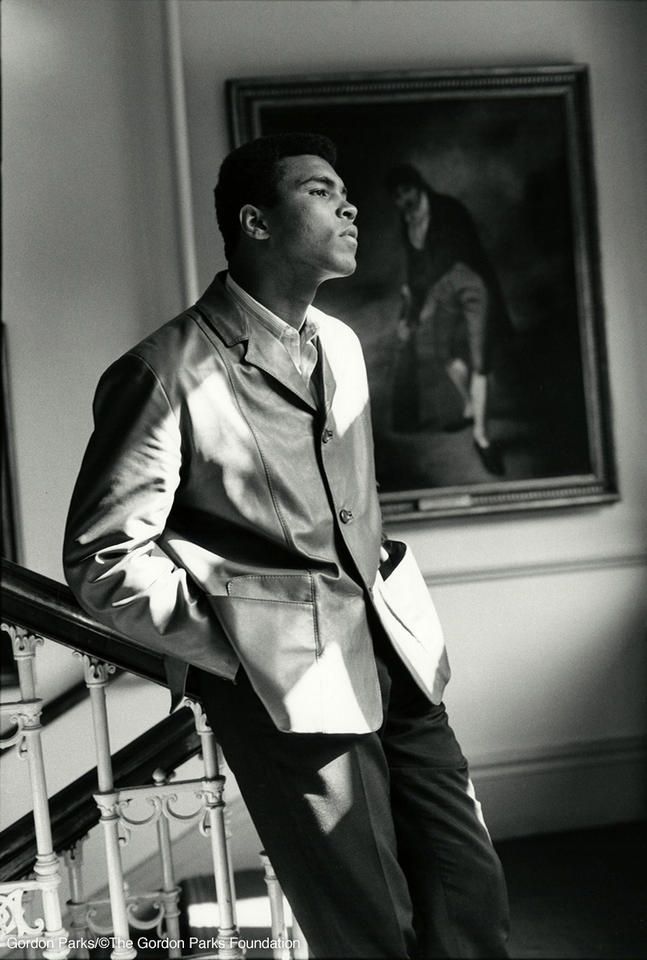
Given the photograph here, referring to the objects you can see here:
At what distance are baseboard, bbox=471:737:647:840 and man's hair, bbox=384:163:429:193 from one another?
7.61 feet

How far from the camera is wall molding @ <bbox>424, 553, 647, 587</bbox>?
4348 mm

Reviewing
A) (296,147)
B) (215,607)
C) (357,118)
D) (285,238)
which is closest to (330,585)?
(215,607)

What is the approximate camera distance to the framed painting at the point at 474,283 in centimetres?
423

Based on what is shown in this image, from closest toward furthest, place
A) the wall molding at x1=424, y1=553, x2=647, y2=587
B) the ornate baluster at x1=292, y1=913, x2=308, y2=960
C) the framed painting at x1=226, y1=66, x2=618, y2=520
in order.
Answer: the ornate baluster at x1=292, y1=913, x2=308, y2=960, the framed painting at x1=226, y1=66, x2=618, y2=520, the wall molding at x1=424, y1=553, x2=647, y2=587

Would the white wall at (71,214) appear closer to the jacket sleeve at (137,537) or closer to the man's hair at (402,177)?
the man's hair at (402,177)

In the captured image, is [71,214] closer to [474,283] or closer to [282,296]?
[474,283]

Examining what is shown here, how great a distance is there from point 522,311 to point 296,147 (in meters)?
2.42

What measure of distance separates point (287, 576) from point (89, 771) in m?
0.62

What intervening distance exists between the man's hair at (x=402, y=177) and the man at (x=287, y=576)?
217 cm

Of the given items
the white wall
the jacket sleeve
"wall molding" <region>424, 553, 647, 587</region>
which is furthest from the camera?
"wall molding" <region>424, 553, 647, 587</region>

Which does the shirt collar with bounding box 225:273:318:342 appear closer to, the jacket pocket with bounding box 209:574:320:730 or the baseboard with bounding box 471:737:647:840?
the jacket pocket with bounding box 209:574:320:730

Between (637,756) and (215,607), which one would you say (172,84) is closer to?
(215,607)

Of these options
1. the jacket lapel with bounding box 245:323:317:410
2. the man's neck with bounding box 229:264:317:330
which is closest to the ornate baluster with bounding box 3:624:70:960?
the jacket lapel with bounding box 245:323:317:410

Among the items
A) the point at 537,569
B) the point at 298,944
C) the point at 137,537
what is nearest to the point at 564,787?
the point at 537,569
